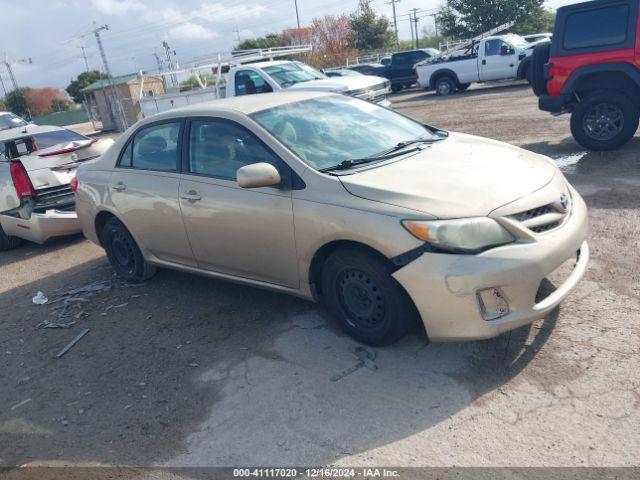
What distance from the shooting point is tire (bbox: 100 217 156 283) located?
546 centimetres

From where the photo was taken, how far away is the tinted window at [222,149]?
4.15 meters

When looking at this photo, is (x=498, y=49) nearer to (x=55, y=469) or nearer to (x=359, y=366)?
(x=359, y=366)

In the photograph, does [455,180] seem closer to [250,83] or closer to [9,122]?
[250,83]

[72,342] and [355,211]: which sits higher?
[355,211]

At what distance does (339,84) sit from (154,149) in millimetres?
8080

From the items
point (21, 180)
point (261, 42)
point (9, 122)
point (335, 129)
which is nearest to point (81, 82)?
point (261, 42)

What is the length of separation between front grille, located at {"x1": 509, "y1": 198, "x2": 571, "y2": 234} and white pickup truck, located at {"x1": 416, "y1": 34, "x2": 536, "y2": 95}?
56.9ft

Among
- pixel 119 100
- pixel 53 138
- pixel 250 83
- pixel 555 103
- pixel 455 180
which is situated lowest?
pixel 555 103

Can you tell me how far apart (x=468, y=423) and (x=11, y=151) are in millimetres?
6689

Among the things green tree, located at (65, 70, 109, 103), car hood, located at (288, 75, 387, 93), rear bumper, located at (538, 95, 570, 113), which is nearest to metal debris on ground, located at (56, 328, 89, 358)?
rear bumper, located at (538, 95, 570, 113)

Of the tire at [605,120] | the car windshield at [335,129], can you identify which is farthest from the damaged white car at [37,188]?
the tire at [605,120]

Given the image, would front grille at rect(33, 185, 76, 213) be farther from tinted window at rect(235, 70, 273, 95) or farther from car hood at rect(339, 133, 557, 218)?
Result: tinted window at rect(235, 70, 273, 95)

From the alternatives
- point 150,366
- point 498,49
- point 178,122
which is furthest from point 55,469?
point 498,49

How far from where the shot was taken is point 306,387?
3.49 metres
